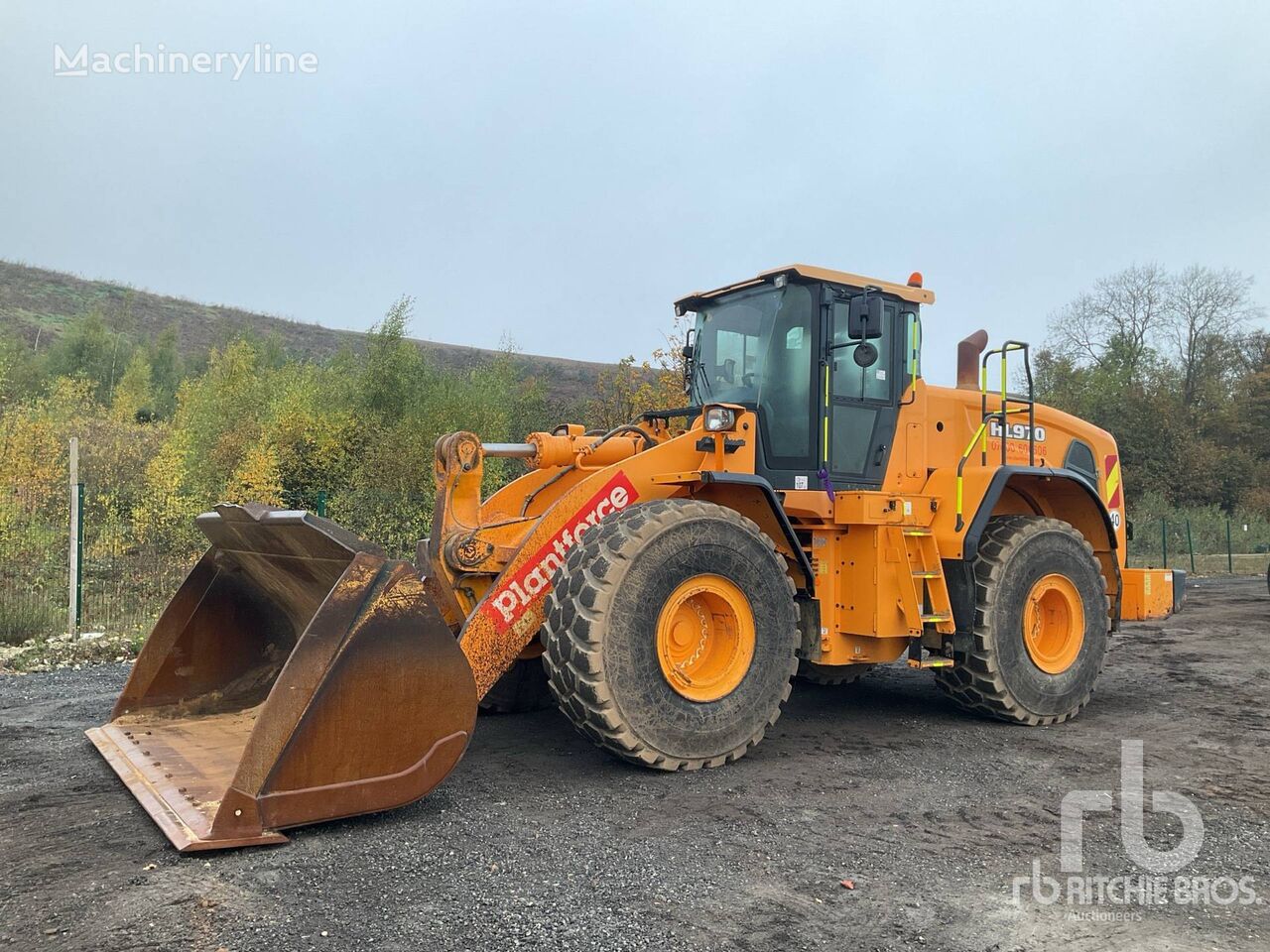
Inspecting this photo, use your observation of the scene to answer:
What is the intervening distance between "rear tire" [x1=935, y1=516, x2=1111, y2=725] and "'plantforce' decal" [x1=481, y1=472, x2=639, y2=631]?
2.61 meters

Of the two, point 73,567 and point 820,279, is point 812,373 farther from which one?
point 73,567

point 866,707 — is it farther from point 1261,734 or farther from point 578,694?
point 578,694

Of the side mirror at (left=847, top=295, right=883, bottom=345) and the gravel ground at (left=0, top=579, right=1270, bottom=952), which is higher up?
the side mirror at (left=847, top=295, right=883, bottom=345)

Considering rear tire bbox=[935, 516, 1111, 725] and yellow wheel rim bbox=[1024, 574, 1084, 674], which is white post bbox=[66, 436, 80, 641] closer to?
rear tire bbox=[935, 516, 1111, 725]

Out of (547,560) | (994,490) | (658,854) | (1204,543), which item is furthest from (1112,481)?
(1204,543)

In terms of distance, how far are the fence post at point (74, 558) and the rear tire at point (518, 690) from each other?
558cm

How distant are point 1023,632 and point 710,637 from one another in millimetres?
2441

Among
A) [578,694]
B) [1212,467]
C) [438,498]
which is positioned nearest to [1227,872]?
[578,694]

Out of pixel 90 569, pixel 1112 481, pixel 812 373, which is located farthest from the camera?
pixel 90 569

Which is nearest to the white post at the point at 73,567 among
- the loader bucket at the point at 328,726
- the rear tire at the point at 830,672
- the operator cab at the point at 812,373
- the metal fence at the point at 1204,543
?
the loader bucket at the point at 328,726

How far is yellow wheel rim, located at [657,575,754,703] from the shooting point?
15.8 feet

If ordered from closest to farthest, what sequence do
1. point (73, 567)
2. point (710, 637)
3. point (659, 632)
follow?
point (659, 632) < point (710, 637) < point (73, 567)

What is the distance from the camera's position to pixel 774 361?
6.01 meters

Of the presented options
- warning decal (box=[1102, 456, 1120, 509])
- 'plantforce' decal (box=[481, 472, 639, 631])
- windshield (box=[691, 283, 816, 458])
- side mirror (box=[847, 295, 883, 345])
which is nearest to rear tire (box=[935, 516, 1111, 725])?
warning decal (box=[1102, 456, 1120, 509])
